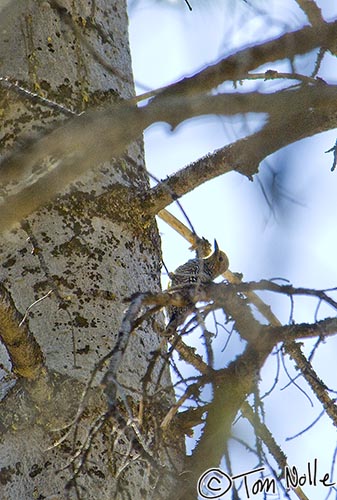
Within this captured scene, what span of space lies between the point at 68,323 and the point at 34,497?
32cm

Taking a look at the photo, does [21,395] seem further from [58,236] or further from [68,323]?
[58,236]

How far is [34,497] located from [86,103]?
86 cm

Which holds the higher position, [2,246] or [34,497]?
[2,246]

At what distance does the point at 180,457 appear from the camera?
6.03 ft

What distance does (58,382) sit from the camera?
1.75m

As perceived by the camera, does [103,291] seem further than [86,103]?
No

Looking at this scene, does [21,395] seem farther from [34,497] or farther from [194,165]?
[194,165]

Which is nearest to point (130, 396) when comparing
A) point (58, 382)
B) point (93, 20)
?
point (58, 382)

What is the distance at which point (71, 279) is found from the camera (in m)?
1.90

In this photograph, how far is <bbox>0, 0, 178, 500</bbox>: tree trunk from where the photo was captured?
1.68 m

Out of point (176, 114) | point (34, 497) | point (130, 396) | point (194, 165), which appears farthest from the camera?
point (194, 165)

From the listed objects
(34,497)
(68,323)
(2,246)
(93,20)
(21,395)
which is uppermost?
(93,20)

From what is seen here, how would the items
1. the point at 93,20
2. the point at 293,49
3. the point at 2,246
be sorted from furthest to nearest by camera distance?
the point at 93,20, the point at 2,246, the point at 293,49

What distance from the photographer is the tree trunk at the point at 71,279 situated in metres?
1.68
